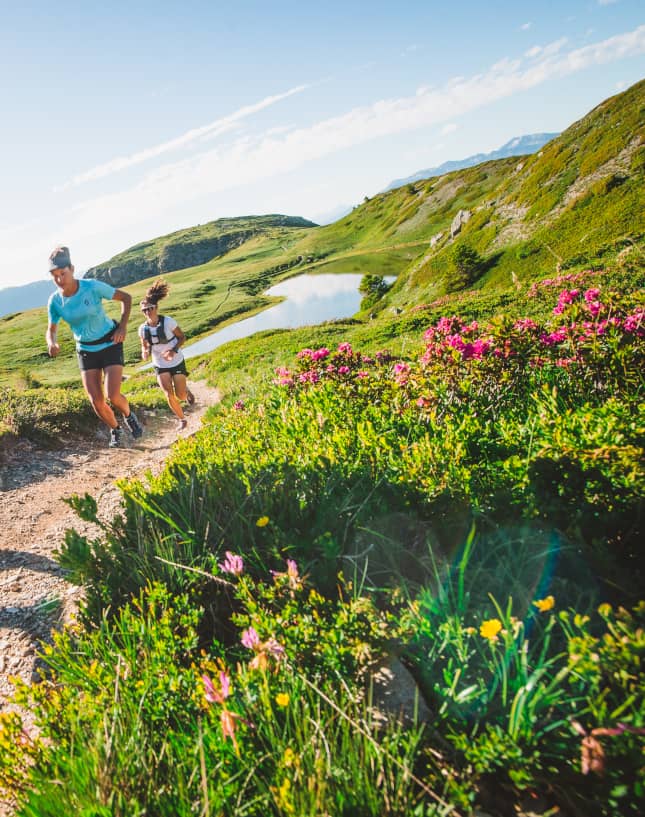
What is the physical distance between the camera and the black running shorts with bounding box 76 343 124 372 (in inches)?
339

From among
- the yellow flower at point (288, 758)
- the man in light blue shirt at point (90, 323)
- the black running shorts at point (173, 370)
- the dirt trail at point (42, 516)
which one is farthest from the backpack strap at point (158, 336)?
the yellow flower at point (288, 758)

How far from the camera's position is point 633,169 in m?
30.6

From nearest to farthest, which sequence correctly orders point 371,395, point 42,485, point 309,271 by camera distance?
A: point 371,395
point 42,485
point 309,271

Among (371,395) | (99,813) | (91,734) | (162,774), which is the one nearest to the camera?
Answer: (99,813)

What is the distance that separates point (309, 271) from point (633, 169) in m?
112

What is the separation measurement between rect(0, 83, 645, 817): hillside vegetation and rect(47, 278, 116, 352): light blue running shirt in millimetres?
4161

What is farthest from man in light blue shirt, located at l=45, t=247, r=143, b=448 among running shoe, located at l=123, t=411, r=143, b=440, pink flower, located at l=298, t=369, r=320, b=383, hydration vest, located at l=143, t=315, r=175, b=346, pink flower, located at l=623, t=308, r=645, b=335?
pink flower, located at l=623, t=308, r=645, b=335

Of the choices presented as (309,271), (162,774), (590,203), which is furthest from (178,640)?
(309,271)

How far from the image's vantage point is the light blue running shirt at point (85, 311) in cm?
807

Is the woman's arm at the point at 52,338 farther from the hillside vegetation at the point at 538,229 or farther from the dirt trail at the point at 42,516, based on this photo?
the hillside vegetation at the point at 538,229

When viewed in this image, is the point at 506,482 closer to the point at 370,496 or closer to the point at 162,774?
the point at 370,496

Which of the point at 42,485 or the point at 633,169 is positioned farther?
the point at 633,169

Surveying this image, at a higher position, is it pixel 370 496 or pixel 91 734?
pixel 370 496

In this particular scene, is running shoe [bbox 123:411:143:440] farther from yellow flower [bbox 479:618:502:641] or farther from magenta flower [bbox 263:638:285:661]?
yellow flower [bbox 479:618:502:641]
